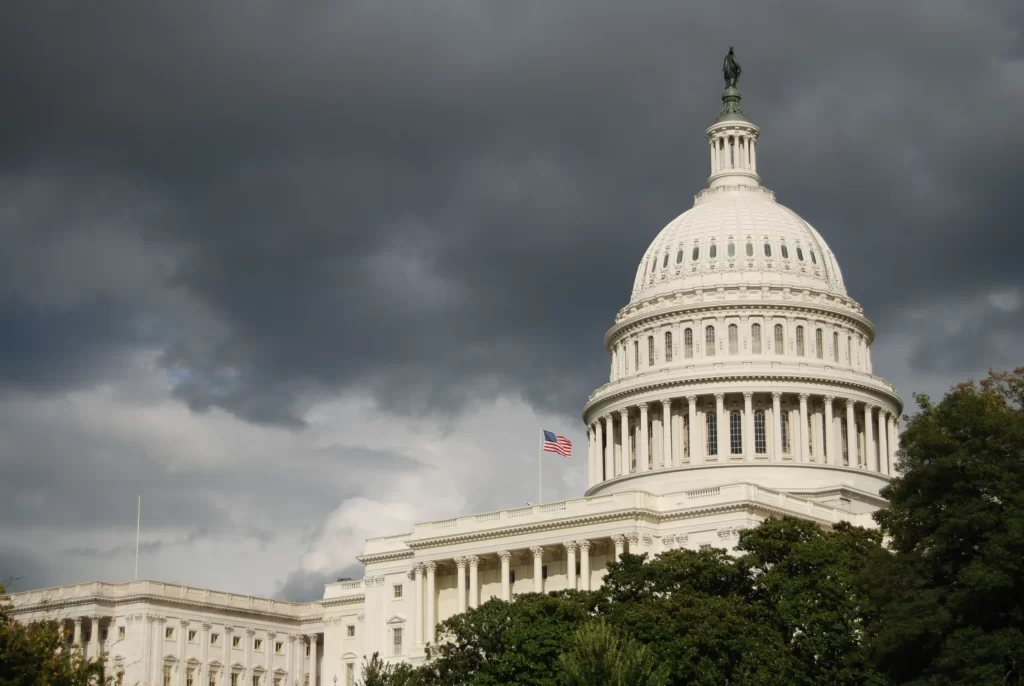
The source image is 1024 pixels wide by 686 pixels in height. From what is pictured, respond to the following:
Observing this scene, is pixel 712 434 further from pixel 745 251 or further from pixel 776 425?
pixel 745 251

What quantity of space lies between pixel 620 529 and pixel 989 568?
52.3m

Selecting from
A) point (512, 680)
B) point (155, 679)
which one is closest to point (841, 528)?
point (512, 680)

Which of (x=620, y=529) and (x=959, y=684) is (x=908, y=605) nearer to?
(x=959, y=684)

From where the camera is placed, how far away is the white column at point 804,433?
492 ft

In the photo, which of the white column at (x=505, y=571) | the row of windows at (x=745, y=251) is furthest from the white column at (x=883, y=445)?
the white column at (x=505, y=571)

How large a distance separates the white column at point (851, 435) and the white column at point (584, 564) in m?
33.1

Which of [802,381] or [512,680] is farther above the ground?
[802,381]

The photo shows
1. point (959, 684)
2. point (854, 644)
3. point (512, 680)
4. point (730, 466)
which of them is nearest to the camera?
point (959, 684)

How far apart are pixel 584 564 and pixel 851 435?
3506 cm

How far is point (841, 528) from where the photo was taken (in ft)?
346

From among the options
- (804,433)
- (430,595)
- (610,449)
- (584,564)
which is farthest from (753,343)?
(430,595)

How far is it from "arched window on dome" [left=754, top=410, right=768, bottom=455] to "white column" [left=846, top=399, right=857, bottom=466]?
23.9ft

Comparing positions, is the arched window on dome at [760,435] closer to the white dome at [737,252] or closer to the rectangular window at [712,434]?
the rectangular window at [712,434]

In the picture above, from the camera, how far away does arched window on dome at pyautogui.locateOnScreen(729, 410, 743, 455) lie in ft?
497
